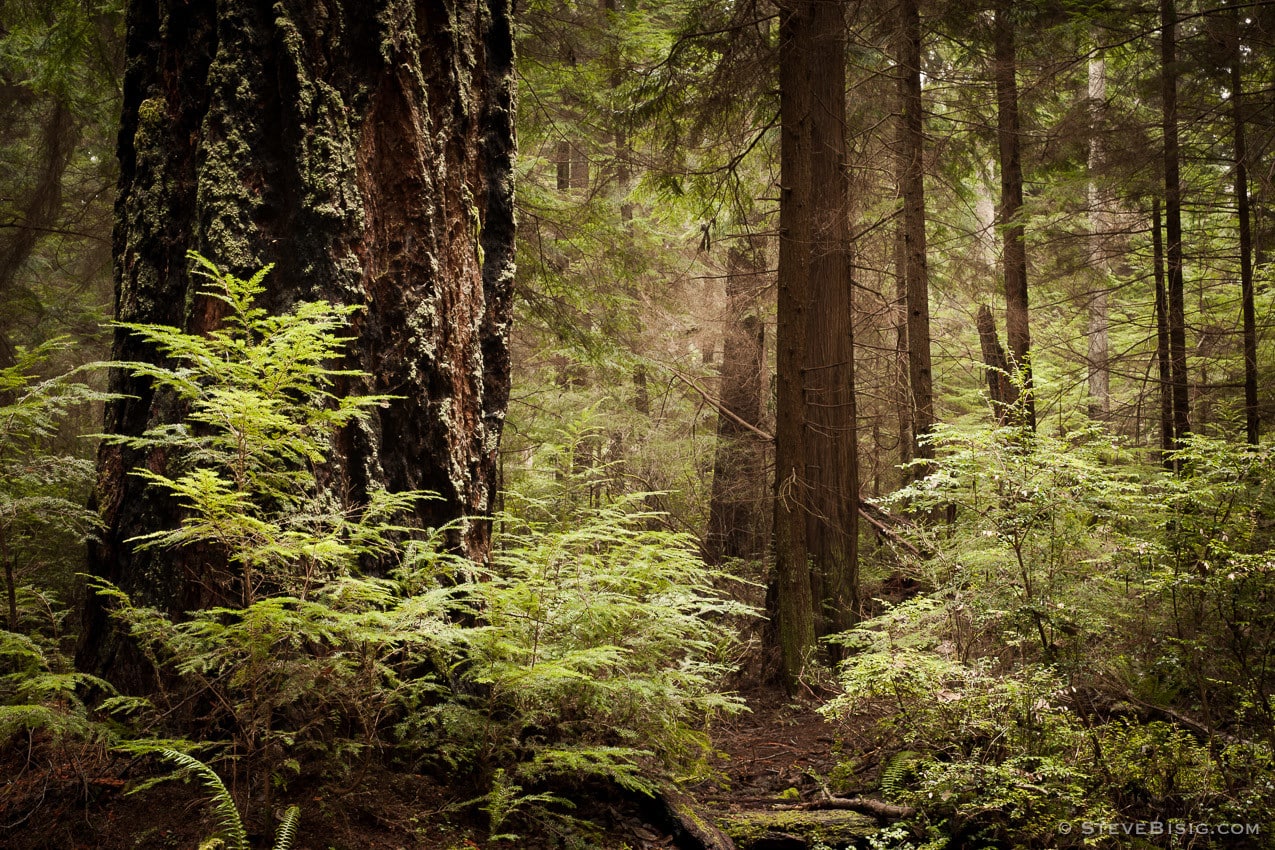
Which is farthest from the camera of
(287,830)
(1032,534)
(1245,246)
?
(1245,246)

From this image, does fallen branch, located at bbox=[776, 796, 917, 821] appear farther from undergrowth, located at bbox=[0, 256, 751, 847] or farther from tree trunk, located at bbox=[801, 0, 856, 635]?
tree trunk, located at bbox=[801, 0, 856, 635]

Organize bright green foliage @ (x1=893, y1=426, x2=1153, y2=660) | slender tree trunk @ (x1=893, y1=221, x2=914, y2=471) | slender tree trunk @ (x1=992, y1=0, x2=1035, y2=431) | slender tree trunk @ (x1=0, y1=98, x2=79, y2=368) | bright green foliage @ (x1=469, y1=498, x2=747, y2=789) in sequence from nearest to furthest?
bright green foliage @ (x1=469, y1=498, x2=747, y2=789)
bright green foliage @ (x1=893, y1=426, x2=1153, y2=660)
slender tree trunk @ (x1=0, y1=98, x2=79, y2=368)
slender tree trunk @ (x1=893, y1=221, x2=914, y2=471)
slender tree trunk @ (x1=992, y1=0, x2=1035, y2=431)

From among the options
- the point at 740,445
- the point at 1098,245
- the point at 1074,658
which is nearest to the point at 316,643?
the point at 1074,658

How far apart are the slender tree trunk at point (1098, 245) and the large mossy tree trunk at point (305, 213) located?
9.21 metres

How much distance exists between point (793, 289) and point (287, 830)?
260 inches

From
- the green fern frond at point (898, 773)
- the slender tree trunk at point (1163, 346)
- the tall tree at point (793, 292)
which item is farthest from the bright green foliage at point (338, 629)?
the slender tree trunk at point (1163, 346)

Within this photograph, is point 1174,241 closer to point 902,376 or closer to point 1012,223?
point 1012,223

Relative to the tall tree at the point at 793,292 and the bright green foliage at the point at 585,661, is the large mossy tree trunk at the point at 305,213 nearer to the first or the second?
the bright green foliage at the point at 585,661

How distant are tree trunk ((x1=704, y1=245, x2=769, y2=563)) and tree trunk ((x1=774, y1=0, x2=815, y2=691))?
348 centimetres

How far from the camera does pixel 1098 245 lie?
13039mm

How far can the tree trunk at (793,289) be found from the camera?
753 centimetres

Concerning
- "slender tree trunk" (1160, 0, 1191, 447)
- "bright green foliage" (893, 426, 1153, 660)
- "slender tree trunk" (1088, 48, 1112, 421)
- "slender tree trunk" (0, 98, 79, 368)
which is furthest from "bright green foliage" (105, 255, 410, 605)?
"slender tree trunk" (1160, 0, 1191, 447)

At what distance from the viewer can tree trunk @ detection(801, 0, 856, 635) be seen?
8391mm

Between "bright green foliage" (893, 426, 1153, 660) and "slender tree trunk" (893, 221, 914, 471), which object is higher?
"slender tree trunk" (893, 221, 914, 471)
